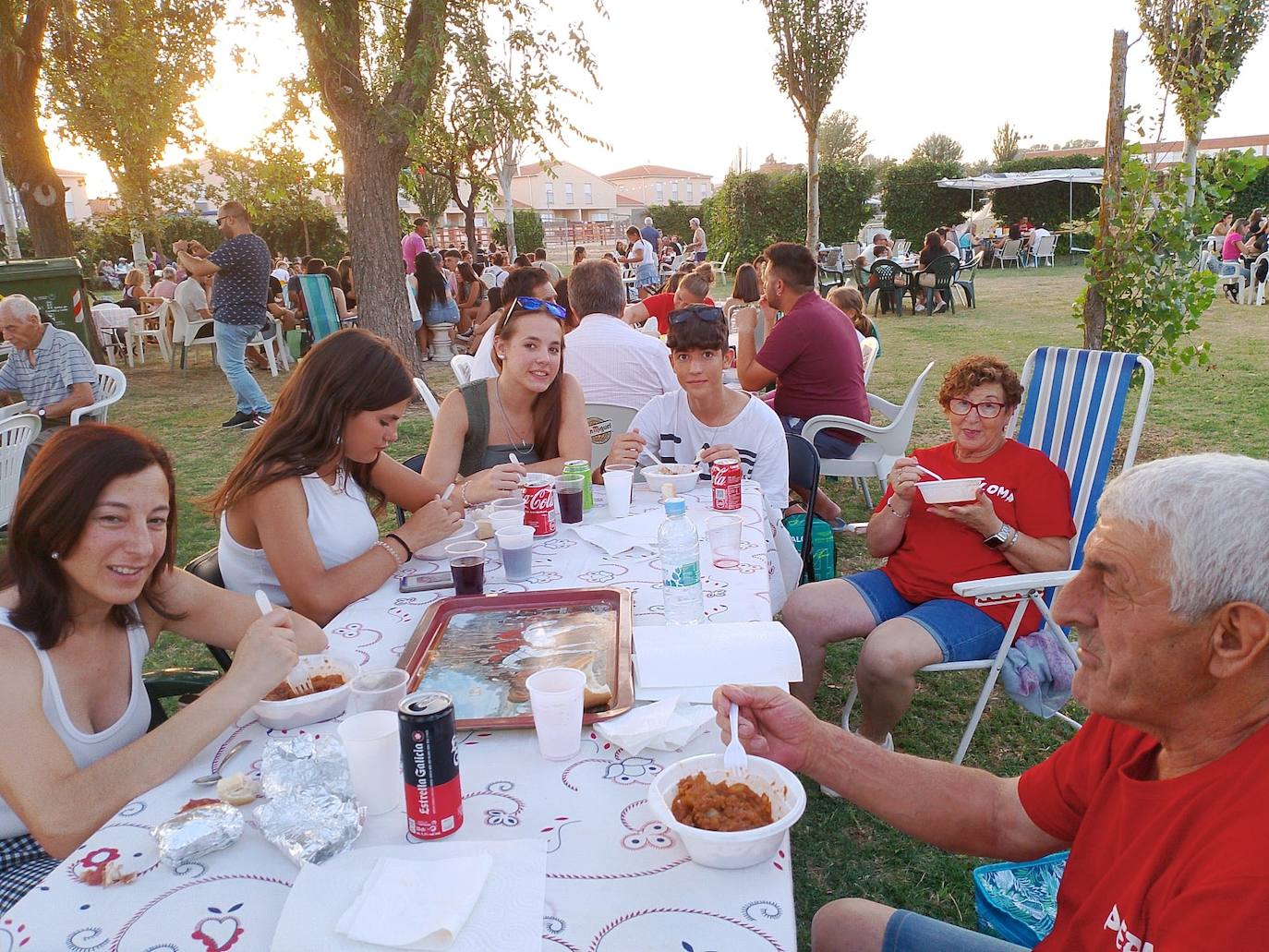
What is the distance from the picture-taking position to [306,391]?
2.53 meters

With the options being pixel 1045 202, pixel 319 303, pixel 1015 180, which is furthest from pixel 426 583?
pixel 1045 202

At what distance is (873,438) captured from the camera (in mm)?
5168

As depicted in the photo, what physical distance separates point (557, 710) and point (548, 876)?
0.98 feet

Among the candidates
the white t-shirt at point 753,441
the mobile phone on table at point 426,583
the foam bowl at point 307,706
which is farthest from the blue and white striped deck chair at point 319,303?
A: the foam bowl at point 307,706

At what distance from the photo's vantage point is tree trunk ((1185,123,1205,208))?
17.8 ft

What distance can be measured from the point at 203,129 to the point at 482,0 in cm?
972

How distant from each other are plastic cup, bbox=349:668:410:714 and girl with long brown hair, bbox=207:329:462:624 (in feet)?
2.37

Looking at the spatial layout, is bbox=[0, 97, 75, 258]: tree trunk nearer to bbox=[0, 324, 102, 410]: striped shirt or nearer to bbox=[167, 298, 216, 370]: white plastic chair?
bbox=[167, 298, 216, 370]: white plastic chair

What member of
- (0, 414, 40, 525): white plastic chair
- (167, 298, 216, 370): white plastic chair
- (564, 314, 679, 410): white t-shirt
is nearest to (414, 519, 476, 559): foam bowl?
(564, 314, 679, 410): white t-shirt

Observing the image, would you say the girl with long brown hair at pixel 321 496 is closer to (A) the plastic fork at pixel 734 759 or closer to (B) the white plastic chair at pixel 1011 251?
(A) the plastic fork at pixel 734 759

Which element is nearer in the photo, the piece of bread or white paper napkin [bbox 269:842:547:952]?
white paper napkin [bbox 269:842:547:952]

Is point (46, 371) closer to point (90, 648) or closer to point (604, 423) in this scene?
point (604, 423)

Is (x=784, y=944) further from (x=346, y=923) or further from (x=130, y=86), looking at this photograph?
(x=130, y=86)

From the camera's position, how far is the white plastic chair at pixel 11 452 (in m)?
4.58
